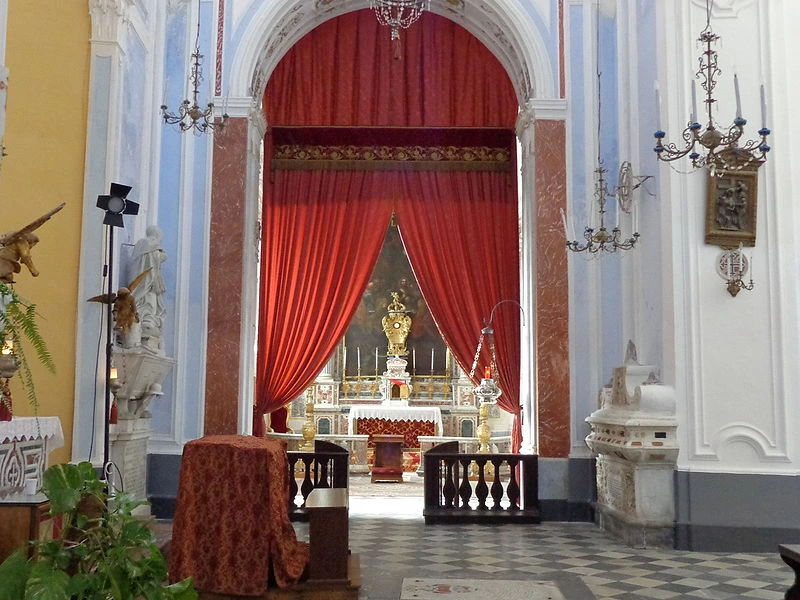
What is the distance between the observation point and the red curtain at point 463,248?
10211 mm

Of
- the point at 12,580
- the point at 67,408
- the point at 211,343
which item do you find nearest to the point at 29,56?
the point at 67,408

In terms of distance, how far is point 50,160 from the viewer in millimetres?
6043

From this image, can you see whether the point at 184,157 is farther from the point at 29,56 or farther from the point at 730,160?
the point at 730,160

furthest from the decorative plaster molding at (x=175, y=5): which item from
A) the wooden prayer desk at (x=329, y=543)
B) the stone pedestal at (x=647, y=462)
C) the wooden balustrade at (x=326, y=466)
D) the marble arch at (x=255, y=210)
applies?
the wooden prayer desk at (x=329, y=543)

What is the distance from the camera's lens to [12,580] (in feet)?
6.80

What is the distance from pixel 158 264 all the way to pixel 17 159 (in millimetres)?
1835

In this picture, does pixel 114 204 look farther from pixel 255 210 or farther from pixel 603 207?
pixel 603 207

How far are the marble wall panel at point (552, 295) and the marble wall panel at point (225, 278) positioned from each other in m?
3.16

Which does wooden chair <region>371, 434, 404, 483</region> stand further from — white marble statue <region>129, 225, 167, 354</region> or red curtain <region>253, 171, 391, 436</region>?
white marble statue <region>129, 225, 167, 354</region>

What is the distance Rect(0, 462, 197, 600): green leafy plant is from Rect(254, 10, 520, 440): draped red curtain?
756cm

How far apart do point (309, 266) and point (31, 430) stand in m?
5.86

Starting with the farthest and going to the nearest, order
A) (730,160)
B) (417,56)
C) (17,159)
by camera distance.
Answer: (417,56) → (17,159) → (730,160)

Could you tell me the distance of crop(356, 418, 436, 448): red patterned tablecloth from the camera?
13.7 m

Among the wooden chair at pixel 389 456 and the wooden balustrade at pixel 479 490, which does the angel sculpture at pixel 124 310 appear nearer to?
the wooden balustrade at pixel 479 490
